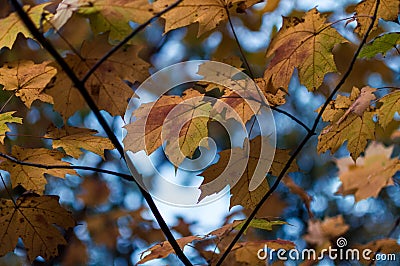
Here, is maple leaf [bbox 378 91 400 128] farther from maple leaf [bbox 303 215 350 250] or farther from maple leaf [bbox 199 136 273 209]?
maple leaf [bbox 303 215 350 250]

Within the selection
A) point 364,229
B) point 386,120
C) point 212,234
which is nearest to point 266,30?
point 364,229

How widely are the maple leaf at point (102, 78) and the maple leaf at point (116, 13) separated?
0.07 meters

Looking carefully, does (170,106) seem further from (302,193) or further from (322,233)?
(322,233)

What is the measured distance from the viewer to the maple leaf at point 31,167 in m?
1.18

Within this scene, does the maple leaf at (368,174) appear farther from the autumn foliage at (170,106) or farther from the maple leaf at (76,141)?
the maple leaf at (76,141)

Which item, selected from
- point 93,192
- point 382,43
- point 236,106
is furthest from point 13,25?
point 93,192

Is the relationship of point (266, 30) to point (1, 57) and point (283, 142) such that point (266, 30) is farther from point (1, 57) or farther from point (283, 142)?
point (1, 57)

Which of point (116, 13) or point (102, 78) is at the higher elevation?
point (116, 13)

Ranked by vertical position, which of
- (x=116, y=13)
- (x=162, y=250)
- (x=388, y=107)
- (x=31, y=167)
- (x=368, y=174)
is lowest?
(x=368, y=174)

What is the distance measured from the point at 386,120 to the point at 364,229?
2063mm

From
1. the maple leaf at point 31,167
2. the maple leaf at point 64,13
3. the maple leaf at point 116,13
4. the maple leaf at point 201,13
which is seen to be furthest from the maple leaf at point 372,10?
A: the maple leaf at point 31,167

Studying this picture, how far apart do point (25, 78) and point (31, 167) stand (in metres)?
0.20

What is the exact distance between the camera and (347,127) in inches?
49.9

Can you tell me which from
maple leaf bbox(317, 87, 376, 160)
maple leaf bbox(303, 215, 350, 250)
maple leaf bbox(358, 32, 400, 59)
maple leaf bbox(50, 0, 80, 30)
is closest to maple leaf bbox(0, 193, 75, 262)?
maple leaf bbox(50, 0, 80, 30)
